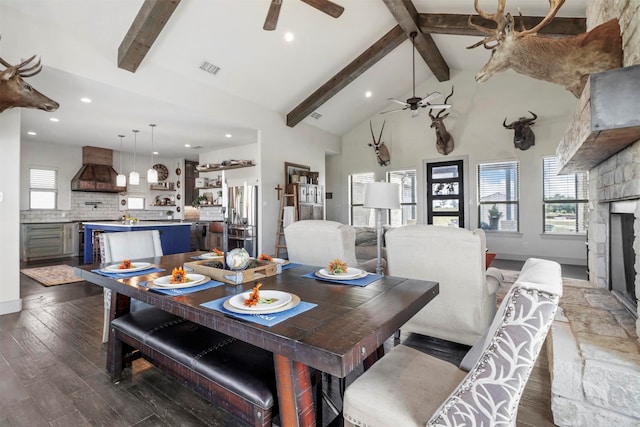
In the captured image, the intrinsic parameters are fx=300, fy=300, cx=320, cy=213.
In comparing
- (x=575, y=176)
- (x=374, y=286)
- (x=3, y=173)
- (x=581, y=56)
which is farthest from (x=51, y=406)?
(x=575, y=176)

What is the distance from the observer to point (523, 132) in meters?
6.12

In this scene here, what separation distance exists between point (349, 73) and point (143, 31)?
3601mm

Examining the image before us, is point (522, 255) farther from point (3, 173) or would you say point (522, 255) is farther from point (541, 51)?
point (3, 173)

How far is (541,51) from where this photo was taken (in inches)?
Answer: 98.7

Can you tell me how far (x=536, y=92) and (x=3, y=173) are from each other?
28.6 feet

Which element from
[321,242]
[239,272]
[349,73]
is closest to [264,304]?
[239,272]

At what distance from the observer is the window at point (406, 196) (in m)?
7.81

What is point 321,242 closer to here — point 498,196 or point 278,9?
point 278,9

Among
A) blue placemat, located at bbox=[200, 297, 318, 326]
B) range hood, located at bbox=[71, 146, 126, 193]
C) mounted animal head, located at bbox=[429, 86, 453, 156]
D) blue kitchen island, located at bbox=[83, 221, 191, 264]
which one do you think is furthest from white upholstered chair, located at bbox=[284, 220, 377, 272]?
range hood, located at bbox=[71, 146, 126, 193]

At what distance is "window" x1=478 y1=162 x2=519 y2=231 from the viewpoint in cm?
656

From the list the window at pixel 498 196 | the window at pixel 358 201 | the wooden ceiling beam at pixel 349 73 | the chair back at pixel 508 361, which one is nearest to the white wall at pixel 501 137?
the window at pixel 498 196

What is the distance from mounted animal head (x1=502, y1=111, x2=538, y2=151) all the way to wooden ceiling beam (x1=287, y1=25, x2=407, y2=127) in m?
2.90

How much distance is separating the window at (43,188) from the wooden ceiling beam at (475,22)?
8917 millimetres

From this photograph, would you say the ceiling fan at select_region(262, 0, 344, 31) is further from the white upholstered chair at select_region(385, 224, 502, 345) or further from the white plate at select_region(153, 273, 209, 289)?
the white plate at select_region(153, 273, 209, 289)
